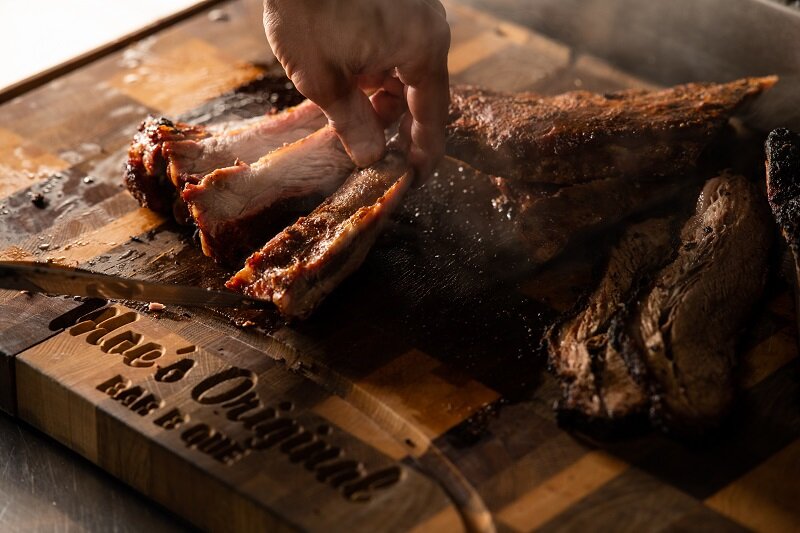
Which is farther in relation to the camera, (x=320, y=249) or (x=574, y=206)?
(x=574, y=206)

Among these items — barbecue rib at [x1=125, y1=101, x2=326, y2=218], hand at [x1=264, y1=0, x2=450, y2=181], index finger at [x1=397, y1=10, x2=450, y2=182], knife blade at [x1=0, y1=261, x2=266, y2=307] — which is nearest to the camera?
knife blade at [x1=0, y1=261, x2=266, y2=307]

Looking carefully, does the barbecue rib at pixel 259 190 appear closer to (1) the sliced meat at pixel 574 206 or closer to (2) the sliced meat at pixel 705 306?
(1) the sliced meat at pixel 574 206

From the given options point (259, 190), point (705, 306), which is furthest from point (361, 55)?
point (705, 306)

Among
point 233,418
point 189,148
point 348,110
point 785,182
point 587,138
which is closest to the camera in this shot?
point 233,418

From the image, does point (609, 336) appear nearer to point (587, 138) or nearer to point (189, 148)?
point (587, 138)

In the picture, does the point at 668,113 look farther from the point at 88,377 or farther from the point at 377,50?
the point at 88,377

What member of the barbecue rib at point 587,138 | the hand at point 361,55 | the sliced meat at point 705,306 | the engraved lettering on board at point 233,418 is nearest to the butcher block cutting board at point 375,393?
the engraved lettering on board at point 233,418

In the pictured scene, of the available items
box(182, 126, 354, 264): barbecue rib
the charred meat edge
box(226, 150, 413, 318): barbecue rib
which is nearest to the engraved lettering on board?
box(226, 150, 413, 318): barbecue rib

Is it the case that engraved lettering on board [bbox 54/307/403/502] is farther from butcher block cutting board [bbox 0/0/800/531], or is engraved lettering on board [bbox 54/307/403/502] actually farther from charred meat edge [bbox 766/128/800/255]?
charred meat edge [bbox 766/128/800/255]

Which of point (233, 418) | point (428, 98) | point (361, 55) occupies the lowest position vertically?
point (233, 418)
